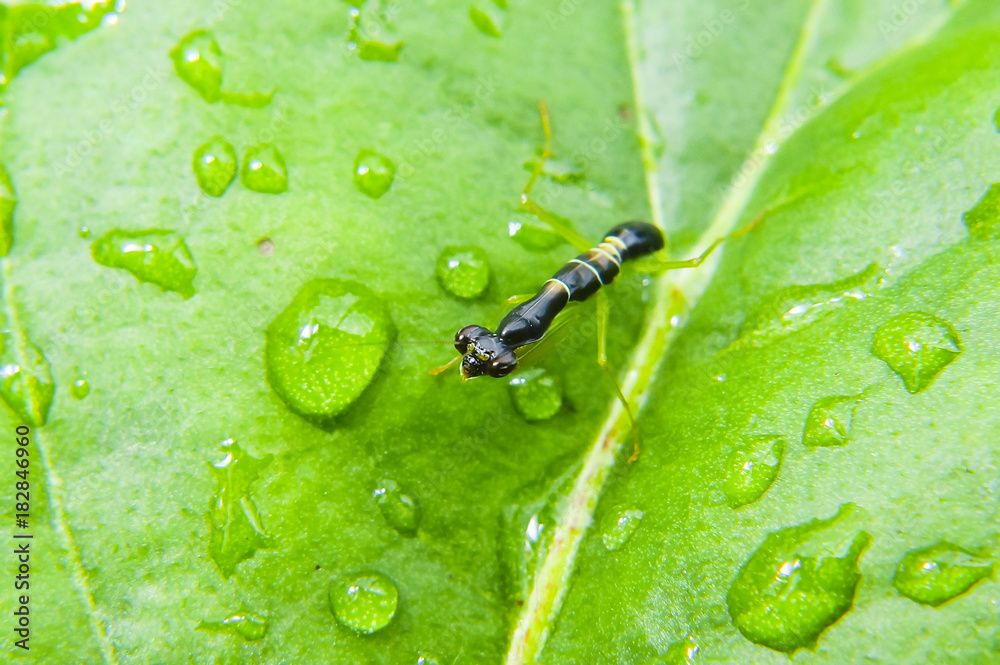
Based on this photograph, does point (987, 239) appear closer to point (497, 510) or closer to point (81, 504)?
point (497, 510)

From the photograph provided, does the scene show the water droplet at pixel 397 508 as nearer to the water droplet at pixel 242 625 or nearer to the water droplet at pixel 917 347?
the water droplet at pixel 242 625

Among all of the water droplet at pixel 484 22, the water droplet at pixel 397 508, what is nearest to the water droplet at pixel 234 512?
the water droplet at pixel 397 508

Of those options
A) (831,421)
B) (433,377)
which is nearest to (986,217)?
(831,421)

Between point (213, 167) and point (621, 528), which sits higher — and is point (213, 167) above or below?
above

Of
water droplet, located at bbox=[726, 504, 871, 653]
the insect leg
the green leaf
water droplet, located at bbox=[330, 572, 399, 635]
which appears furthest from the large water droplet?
water droplet, located at bbox=[726, 504, 871, 653]

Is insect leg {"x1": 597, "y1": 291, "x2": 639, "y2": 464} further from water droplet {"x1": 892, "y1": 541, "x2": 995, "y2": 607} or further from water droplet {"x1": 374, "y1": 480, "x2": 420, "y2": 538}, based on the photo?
water droplet {"x1": 892, "y1": 541, "x2": 995, "y2": 607}

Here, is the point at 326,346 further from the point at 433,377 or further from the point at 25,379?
the point at 25,379
